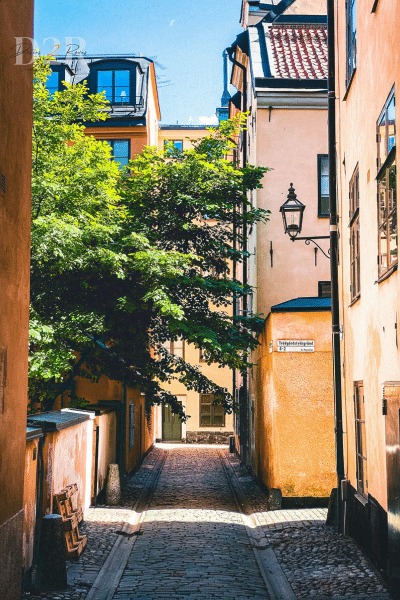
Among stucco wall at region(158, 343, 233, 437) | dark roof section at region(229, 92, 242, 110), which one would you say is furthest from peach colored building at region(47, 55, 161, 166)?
stucco wall at region(158, 343, 233, 437)

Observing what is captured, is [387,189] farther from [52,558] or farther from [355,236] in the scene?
[52,558]

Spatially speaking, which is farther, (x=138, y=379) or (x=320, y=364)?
(x=138, y=379)

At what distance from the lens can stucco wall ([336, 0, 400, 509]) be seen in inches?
317

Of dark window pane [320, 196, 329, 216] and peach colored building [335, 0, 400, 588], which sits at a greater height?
dark window pane [320, 196, 329, 216]

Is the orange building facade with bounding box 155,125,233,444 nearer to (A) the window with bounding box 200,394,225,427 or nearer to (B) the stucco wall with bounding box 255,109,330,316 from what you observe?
(A) the window with bounding box 200,394,225,427

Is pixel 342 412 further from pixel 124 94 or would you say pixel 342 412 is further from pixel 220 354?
pixel 124 94

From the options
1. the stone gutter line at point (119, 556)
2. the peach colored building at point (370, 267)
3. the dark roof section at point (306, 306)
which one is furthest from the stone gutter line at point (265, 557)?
the dark roof section at point (306, 306)

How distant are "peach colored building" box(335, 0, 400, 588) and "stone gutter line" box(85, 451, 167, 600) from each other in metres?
2.97

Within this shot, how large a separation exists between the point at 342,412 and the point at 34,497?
5.52 metres

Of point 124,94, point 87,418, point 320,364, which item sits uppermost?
point 124,94

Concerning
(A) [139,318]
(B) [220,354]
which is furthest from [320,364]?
(A) [139,318]

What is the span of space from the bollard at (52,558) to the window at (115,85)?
983 inches

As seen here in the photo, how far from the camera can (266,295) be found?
19500 millimetres

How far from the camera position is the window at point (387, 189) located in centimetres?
779
